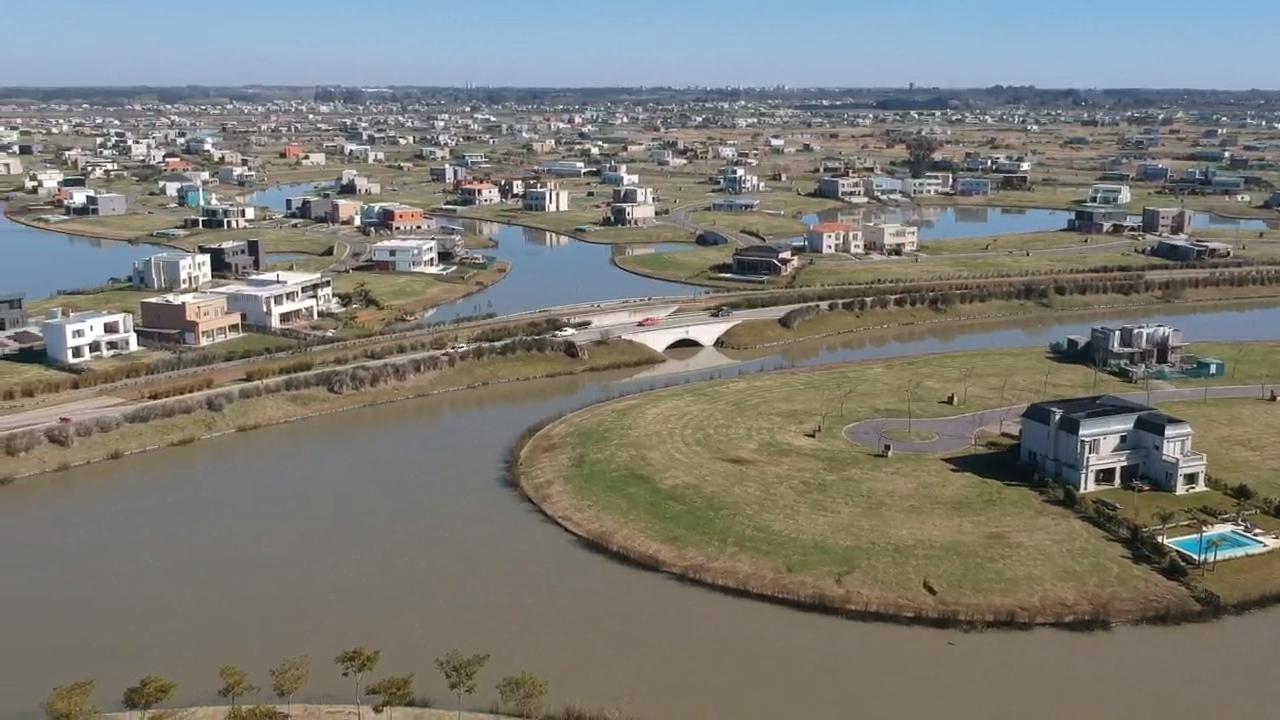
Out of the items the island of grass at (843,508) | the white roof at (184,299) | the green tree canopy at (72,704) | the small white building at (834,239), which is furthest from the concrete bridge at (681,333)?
the green tree canopy at (72,704)

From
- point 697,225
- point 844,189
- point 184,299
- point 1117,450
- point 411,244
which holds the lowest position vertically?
point 1117,450

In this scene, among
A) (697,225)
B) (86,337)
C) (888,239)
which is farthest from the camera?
(697,225)

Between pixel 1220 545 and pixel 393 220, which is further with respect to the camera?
pixel 393 220

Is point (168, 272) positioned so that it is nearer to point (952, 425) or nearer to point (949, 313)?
point (949, 313)

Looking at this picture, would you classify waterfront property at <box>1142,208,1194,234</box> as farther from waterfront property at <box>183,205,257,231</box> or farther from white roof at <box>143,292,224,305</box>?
waterfront property at <box>183,205,257,231</box>

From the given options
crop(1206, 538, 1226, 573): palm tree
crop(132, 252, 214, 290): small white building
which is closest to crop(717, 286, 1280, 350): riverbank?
crop(1206, 538, 1226, 573): palm tree

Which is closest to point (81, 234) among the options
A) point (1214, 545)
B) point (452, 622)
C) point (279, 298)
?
point (279, 298)

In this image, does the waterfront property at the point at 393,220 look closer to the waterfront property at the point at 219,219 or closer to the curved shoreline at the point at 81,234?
the waterfront property at the point at 219,219

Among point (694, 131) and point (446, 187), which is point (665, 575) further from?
point (694, 131)
